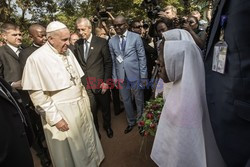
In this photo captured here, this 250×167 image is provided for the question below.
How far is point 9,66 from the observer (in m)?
3.14

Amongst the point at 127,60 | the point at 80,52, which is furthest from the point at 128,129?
the point at 80,52

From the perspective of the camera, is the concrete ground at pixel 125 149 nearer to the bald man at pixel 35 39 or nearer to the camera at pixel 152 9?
the bald man at pixel 35 39

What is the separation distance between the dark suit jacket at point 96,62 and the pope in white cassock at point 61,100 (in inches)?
25.9

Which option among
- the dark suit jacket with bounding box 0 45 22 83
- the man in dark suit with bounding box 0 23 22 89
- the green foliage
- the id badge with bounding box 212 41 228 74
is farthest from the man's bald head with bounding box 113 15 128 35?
Result: the green foliage

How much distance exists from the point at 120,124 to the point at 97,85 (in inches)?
A: 53.1

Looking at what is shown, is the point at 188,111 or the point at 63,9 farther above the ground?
the point at 63,9

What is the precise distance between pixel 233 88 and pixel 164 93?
103 cm

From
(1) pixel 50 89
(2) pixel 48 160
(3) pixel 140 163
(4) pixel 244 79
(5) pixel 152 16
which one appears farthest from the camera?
(5) pixel 152 16

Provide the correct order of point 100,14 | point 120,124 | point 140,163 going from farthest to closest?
point 100,14 < point 120,124 < point 140,163

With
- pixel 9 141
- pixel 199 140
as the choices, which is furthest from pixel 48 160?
pixel 199 140

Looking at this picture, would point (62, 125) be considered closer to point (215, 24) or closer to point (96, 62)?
point (96, 62)

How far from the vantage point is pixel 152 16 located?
3893mm

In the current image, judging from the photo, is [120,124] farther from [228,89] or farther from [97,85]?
[228,89]

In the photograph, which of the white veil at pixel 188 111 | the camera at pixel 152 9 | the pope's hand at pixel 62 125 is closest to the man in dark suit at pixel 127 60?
A: the camera at pixel 152 9
